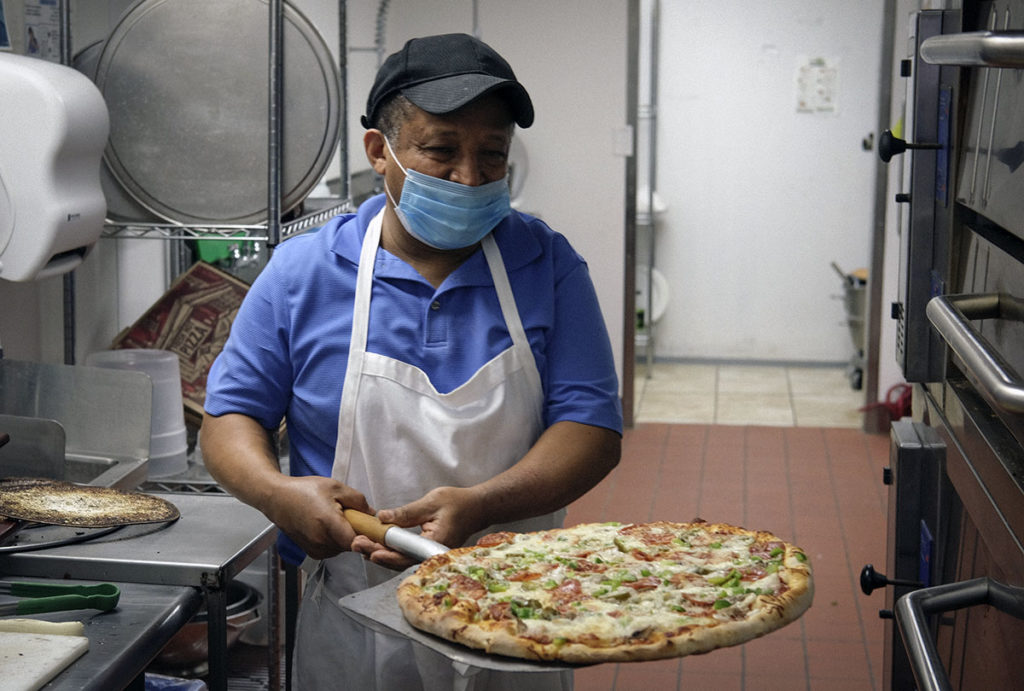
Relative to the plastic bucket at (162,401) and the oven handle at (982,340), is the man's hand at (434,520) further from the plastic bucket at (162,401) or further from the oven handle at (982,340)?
the plastic bucket at (162,401)

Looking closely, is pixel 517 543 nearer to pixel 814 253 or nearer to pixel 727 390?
pixel 727 390

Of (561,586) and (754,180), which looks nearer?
(561,586)

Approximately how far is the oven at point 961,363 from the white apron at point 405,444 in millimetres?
585

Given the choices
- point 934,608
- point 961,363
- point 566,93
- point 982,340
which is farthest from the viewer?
point 566,93

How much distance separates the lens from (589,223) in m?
5.57

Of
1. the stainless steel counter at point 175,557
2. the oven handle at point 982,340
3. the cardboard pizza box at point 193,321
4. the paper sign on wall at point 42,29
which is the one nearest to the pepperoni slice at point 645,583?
the oven handle at point 982,340

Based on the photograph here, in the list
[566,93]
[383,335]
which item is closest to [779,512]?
[566,93]

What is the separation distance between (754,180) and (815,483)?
8.60ft

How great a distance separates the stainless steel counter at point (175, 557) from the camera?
172 centimetres

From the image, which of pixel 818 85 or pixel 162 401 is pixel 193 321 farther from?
pixel 818 85

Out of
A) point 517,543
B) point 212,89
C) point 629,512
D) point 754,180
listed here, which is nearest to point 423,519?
point 517,543

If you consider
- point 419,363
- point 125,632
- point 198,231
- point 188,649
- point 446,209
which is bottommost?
point 188,649

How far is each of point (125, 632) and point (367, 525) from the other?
35 cm

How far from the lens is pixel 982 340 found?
1121mm
